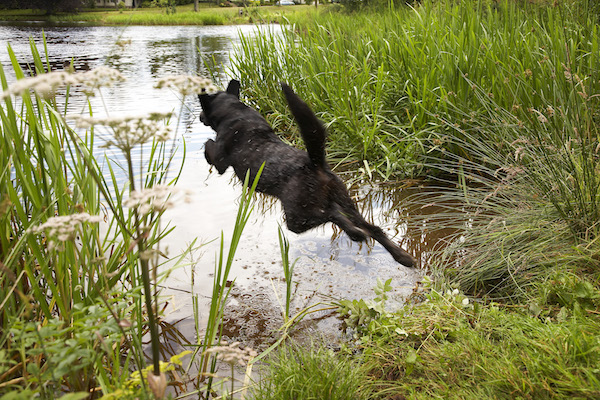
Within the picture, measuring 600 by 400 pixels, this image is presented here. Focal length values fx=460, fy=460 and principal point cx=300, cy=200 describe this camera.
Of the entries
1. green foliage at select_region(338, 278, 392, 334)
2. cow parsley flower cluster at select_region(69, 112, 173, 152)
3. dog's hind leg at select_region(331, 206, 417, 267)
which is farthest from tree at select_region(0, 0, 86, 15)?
cow parsley flower cluster at select_region(69, 112, 173, 152)

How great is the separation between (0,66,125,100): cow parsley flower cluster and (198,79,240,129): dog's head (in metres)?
2.54

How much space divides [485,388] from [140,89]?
7314 millimetres

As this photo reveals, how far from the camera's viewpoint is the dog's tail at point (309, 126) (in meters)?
2.46

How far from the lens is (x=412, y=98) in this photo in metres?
3.93

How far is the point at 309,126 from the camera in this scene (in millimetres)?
2529

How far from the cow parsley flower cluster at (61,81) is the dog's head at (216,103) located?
100 inches

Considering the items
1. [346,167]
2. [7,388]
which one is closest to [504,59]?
[346,167]

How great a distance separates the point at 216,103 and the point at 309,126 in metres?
1.63

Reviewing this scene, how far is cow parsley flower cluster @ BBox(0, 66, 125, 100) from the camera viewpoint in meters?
0.97

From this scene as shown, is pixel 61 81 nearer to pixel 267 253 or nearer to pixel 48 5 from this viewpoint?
pixel 267 253

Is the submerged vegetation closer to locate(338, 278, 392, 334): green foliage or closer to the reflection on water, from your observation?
locate(338, 278, 392, 334): green foliage

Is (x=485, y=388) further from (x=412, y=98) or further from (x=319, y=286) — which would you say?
(x=412, y=98)

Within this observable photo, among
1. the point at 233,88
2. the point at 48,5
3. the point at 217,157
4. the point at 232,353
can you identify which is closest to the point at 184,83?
the point at 232,353

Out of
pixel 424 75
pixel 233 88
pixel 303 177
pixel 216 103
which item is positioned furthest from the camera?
pixel 233 88
